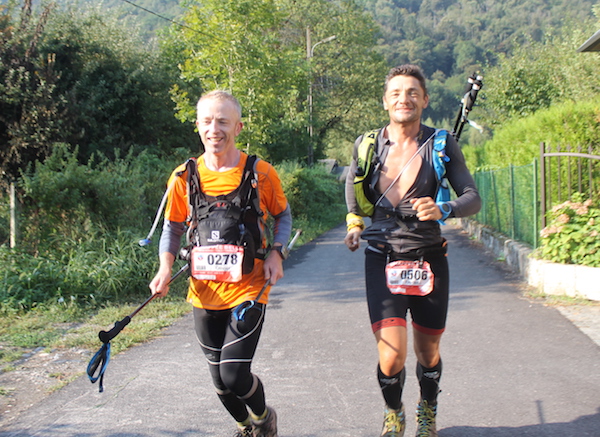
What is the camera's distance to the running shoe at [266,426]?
3.42 meters

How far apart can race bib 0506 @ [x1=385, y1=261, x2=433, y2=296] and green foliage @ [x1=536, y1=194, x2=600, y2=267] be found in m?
5.15

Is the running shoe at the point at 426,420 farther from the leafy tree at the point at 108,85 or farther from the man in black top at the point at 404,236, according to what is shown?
the leafy tree at the point at 108,85

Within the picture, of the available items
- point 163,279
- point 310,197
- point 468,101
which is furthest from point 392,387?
point 310,197

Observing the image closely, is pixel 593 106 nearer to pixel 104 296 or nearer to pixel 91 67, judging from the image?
pixel 104 296

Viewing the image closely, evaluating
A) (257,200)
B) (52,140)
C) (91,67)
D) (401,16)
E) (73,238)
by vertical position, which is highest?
(401,16)

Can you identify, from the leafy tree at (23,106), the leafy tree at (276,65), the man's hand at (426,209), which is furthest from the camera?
the leafy tree at (276,65)

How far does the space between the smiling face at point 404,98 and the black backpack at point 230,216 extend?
870mm

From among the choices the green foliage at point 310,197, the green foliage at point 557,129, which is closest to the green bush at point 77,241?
the green foliage at point 557,129

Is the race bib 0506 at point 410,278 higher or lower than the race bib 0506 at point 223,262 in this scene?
lower

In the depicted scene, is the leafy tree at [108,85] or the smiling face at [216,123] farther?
the leafy tree at [108,85]

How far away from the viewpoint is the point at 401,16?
104812 millimetres

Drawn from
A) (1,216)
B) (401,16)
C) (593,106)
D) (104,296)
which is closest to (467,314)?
(104,296)

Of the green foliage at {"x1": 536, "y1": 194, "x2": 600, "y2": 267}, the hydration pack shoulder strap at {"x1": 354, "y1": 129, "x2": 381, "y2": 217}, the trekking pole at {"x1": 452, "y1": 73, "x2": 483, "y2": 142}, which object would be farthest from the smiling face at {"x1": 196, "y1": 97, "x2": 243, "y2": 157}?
the green foliage at {"x1": 536, "y1": 194, "x2": 600, "y2": 267}

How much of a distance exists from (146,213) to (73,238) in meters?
1.66
